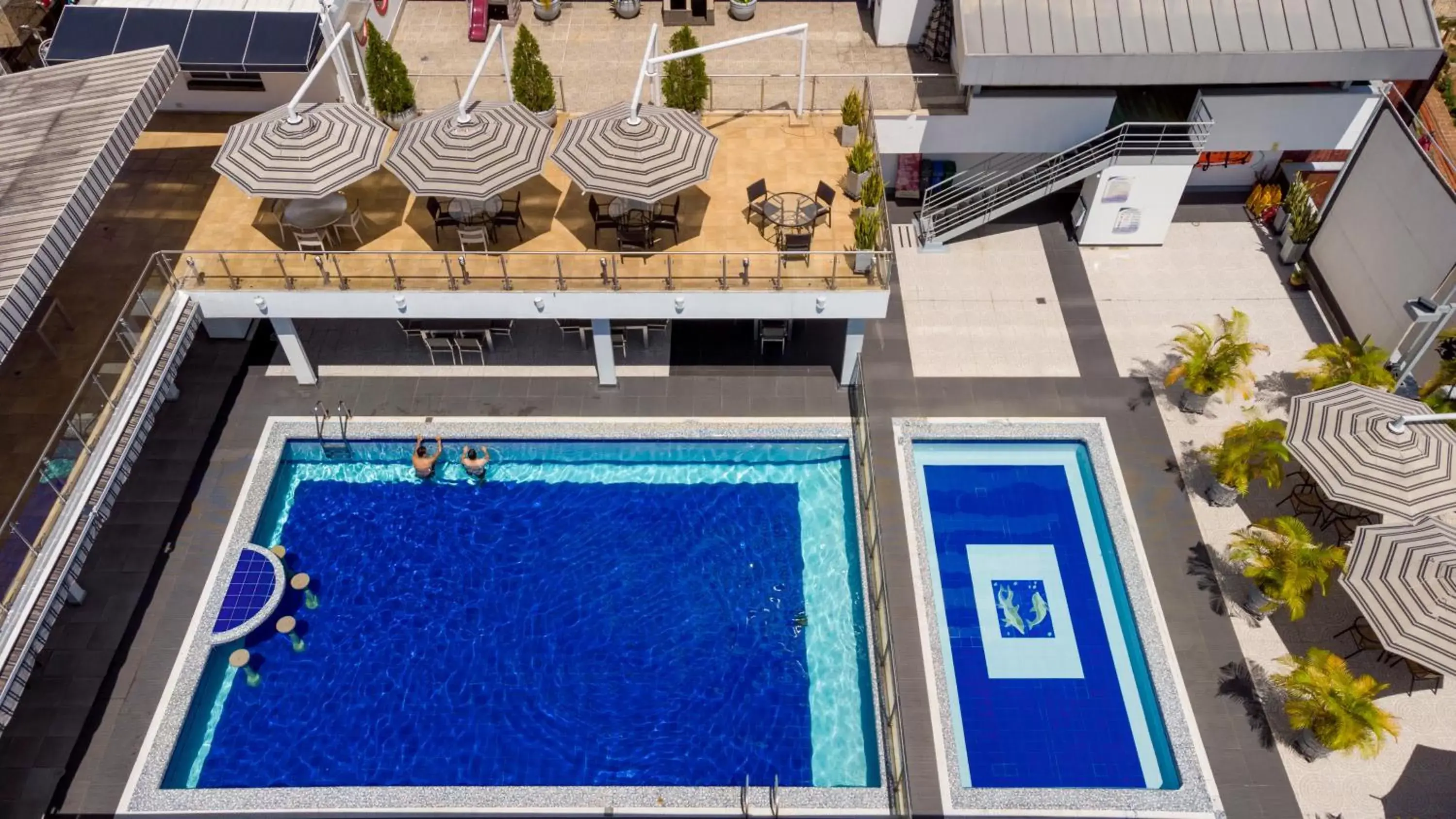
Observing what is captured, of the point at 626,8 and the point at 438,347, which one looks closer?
the point at 438,347

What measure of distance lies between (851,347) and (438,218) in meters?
8.83

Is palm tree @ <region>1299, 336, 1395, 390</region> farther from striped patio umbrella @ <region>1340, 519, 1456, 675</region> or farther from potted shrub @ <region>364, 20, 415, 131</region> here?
potted shrub @ <region>364, 20, 415, 131</region>

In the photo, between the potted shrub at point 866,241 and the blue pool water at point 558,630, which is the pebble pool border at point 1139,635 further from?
the potted shrub at point 866,241

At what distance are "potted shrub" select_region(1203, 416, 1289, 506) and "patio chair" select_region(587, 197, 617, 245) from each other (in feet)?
41.7

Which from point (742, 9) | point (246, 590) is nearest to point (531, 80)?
point (742, 9)

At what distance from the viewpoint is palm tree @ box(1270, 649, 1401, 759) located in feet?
53.0

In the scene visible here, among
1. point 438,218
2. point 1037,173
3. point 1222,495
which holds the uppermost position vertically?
point 1037,173

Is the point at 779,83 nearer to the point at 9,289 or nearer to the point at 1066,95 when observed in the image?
the point at 1066,95

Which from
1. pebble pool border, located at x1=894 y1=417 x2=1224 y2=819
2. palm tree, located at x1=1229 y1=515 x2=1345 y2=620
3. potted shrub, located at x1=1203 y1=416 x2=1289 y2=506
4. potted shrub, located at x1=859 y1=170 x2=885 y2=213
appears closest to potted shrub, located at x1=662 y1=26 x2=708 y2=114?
potted shrub, located at x1=859 y1=170 x2=885 y2=213

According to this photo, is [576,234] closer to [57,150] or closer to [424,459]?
[424,459]

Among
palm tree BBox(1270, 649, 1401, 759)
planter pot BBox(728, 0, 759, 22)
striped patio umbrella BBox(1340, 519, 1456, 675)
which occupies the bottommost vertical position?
palm tree BBox(1270, 649, 1401, 759)

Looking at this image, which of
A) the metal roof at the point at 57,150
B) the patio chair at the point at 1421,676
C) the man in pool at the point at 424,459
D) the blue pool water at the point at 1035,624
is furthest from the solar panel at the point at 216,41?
the patio chair at the point at 1421,676

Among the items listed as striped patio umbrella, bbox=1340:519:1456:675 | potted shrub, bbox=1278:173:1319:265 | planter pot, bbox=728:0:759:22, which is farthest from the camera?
planter pot, bbox=728:0:759:22

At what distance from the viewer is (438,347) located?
23.2m
